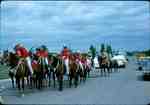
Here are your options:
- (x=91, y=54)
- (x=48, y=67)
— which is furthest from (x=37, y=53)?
(x=91, y=54)

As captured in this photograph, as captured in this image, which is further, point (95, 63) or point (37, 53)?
point (95, 63)

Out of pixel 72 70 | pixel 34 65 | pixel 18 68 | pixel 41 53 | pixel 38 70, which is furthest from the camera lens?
pixel 72 70

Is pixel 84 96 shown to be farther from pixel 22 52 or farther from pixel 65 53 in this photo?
pixel 65 53

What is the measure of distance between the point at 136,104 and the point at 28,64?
8097mm

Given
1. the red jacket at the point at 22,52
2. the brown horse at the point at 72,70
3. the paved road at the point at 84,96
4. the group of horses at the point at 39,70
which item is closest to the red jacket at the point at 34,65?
the group of horses at the point at 39,70

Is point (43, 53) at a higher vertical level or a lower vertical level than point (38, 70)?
higher

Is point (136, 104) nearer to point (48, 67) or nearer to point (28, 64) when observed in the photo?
point (28, 64)

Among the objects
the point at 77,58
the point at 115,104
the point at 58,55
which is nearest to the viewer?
the point at 115,104

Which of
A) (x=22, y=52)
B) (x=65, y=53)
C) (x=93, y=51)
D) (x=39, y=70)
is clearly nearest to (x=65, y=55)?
(x=65, y=53)

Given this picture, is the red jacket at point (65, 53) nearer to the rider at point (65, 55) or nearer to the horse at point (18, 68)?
the rider at point (65, 55)

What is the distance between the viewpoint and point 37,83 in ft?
87.1

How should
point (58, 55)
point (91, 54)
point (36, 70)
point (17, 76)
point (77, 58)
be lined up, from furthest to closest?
point (91, 54) < point (77, 58) < point (58, 55) < point (36, 70) < point (17, 76)

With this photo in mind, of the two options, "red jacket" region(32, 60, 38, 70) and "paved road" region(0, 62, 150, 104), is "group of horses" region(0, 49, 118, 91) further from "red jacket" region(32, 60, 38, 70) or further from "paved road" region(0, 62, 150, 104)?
"paved road" region(0, 62, 150, 104)

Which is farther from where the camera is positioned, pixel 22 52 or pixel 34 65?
pixel 34 65
